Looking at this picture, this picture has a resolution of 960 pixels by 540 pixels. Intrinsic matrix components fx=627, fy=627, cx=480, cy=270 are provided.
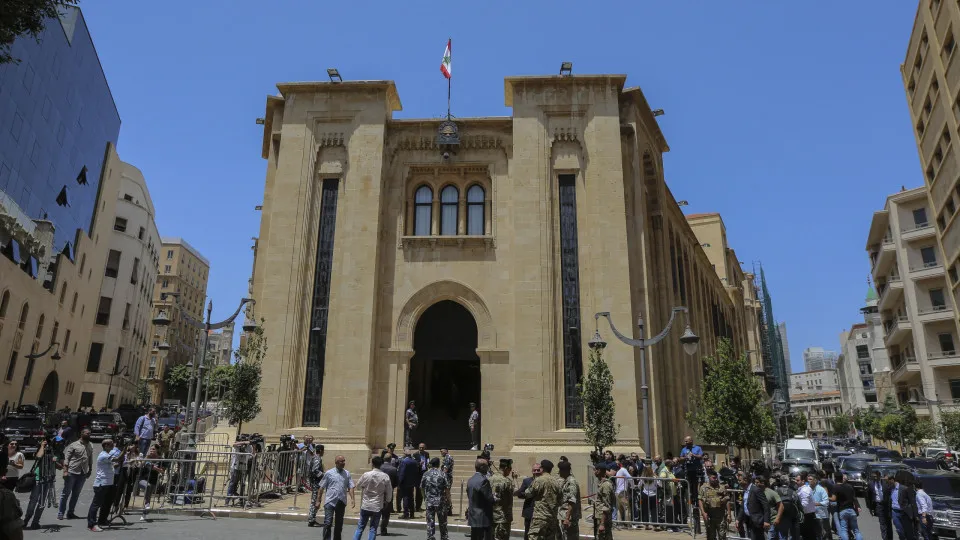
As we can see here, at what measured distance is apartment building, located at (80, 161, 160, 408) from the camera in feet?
203

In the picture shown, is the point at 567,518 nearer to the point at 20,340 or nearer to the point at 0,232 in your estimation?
the point at 0,232

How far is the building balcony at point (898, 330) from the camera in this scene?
177 feet

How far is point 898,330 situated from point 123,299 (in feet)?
246

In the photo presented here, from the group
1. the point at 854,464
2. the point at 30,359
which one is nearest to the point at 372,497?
the point at 854,464

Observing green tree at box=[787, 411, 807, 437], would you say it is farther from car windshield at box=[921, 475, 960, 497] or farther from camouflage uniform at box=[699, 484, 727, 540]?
camouflage uniform at box=[699, 484, 727, 540]

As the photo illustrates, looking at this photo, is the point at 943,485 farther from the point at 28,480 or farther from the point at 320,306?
the point at 28,480

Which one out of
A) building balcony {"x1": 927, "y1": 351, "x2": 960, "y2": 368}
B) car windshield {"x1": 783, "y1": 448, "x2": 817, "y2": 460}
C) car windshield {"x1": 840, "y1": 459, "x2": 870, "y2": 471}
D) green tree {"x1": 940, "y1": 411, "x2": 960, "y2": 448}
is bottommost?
car windshield {"x1": 840, "y1": 459, "x2": 870, "y2": 471}

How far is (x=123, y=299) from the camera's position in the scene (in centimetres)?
6594

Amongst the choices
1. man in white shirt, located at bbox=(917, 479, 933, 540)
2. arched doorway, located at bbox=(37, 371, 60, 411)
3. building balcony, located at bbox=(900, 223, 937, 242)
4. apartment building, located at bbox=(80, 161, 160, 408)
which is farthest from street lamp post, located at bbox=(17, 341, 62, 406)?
building balcony, located at bbox=(900, 223, 937, 242)

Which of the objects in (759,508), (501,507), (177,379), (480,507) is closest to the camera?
(480,507)

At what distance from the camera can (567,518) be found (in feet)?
31.6

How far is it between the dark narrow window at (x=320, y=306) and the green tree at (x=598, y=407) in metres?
10.1

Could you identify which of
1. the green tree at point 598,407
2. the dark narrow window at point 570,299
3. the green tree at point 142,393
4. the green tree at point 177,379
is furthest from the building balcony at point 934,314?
the green tree at point 142,393

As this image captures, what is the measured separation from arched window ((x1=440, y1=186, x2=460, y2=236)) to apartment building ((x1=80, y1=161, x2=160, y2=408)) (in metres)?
48.9
